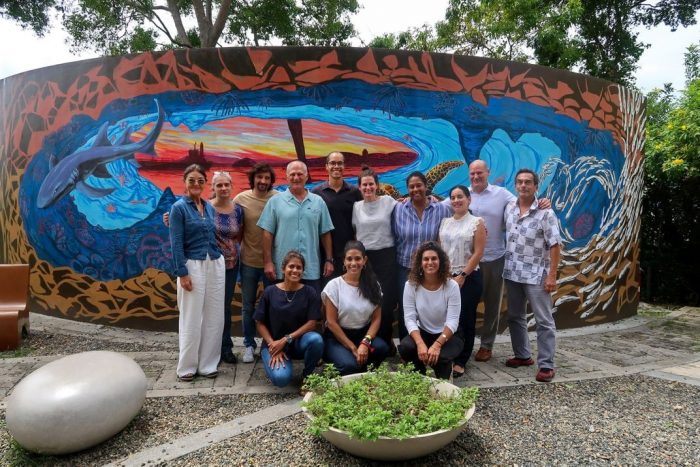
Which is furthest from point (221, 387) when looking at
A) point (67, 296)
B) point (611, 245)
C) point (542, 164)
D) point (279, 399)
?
point (611, 245)

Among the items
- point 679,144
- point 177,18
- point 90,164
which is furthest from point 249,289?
point 177,18

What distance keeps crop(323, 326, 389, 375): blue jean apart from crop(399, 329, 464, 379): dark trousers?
0.18 meters

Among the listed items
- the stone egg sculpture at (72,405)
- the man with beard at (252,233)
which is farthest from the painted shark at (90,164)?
the stone egg sculpture at (72,405)

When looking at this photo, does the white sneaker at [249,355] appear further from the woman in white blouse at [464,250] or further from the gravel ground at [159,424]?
the woman in white blouse at [464,250]

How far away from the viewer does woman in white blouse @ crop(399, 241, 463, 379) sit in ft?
11.0

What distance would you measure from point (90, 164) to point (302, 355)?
12.2 feet

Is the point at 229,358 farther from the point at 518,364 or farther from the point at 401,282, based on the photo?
the point at 518,364

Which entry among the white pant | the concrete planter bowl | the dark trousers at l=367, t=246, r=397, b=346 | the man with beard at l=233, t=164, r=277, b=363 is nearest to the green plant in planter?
the concrete planter bowl

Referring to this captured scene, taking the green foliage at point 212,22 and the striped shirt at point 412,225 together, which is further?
the green foliage at point 212,22

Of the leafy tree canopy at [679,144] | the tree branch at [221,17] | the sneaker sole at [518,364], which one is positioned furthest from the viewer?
the tree branch at [221,17]

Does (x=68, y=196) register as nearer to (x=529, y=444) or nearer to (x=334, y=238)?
(x=334, y=238)

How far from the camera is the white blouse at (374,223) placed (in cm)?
388

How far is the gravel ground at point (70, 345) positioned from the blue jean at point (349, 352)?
75.6 inches

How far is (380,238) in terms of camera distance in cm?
391
